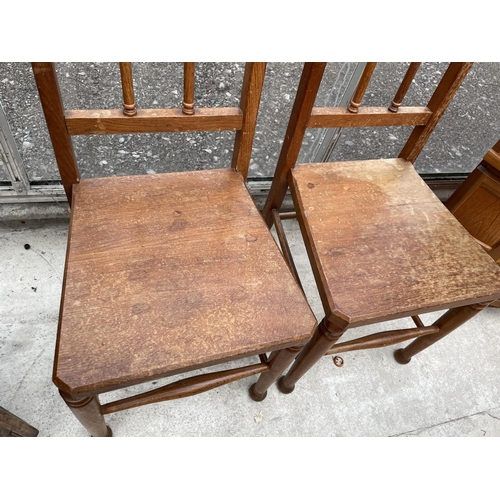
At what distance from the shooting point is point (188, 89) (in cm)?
92

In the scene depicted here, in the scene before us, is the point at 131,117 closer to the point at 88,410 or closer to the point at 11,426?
the point at 88,410

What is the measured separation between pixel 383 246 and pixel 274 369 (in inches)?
18.0

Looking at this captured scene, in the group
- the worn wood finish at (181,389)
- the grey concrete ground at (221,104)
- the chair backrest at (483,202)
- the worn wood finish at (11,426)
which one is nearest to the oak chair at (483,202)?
the chair backrest at (483,202)

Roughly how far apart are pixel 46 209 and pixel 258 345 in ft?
3.82

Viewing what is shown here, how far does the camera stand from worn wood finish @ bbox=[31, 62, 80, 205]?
78cm

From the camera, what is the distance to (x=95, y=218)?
971mm

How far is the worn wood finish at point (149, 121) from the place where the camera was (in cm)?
90

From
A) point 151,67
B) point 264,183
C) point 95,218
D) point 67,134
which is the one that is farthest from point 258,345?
point 151,67

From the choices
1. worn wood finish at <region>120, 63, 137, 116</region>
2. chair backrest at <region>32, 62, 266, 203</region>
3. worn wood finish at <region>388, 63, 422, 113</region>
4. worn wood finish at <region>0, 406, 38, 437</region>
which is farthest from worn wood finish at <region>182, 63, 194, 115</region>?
worn wood finish at <region>0, 406, 38, 437</region>

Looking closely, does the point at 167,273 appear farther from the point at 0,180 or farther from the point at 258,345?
the point at 0,180

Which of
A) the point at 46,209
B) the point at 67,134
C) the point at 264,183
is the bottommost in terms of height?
the point at 46,209

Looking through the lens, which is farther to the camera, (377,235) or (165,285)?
(377,235)

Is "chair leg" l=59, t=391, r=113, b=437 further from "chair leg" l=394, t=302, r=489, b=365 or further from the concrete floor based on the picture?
"chair leg" l=394, t=302, r=489, b=365

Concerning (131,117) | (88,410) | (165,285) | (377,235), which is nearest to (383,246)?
(377,235)
